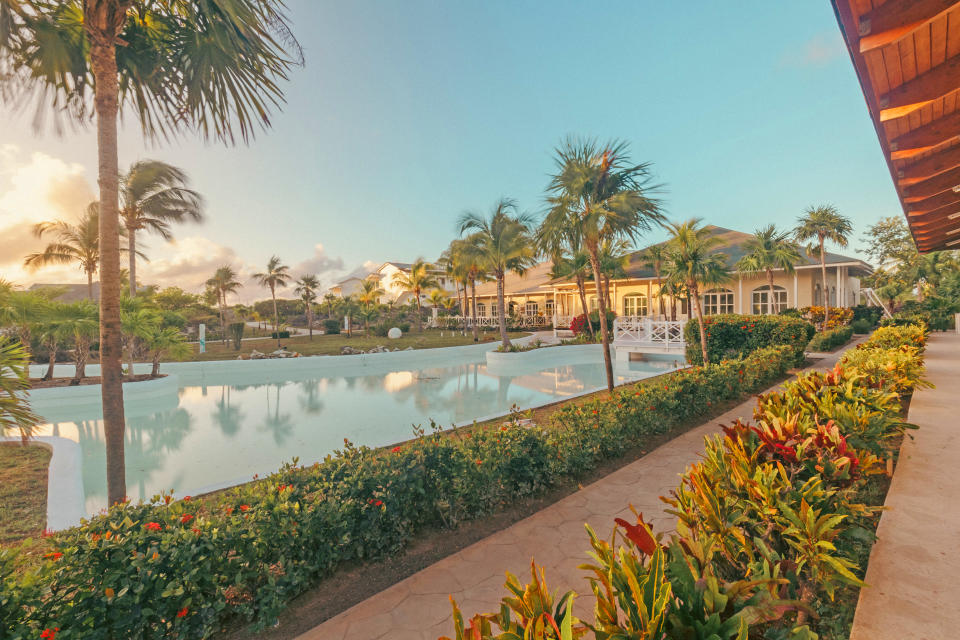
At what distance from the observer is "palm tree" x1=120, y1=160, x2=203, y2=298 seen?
48.1 ft

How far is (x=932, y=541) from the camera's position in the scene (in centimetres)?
246

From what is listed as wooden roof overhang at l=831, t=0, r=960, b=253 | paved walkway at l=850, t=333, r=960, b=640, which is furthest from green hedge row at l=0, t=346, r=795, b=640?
wooden roof overhang at l=831, t=0, r=960, b=253

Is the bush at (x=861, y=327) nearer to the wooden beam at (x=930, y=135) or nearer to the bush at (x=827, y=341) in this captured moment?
the bush at (x=827, y=341)

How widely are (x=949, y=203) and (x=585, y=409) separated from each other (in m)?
4.60

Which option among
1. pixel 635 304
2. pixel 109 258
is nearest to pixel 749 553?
pixel 109 258

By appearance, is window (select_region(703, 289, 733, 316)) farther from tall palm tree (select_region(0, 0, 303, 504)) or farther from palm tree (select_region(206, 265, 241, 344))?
palm tree (select_region(206, 265, 241, 344))

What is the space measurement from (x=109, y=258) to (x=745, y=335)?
559 inches

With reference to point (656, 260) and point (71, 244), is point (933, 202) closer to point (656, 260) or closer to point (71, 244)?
point (656, 260)

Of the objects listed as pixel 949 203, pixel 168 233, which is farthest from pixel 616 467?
pixel 168 233

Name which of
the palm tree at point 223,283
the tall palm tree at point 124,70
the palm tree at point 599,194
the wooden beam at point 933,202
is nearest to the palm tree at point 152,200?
the tall palm tree at point 124,70

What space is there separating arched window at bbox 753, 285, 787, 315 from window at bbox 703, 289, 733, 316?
113cm

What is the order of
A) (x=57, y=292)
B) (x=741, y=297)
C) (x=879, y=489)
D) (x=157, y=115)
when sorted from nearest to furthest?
(x=879, y=489) → (x=157, y=115) → (x=57, y=292) → (x=741, y=297)

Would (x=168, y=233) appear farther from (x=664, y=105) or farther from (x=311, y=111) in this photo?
(x=664, y=105)

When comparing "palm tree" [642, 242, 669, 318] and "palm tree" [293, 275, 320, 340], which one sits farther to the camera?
"palm tree" [293, 275, 320, 340]
